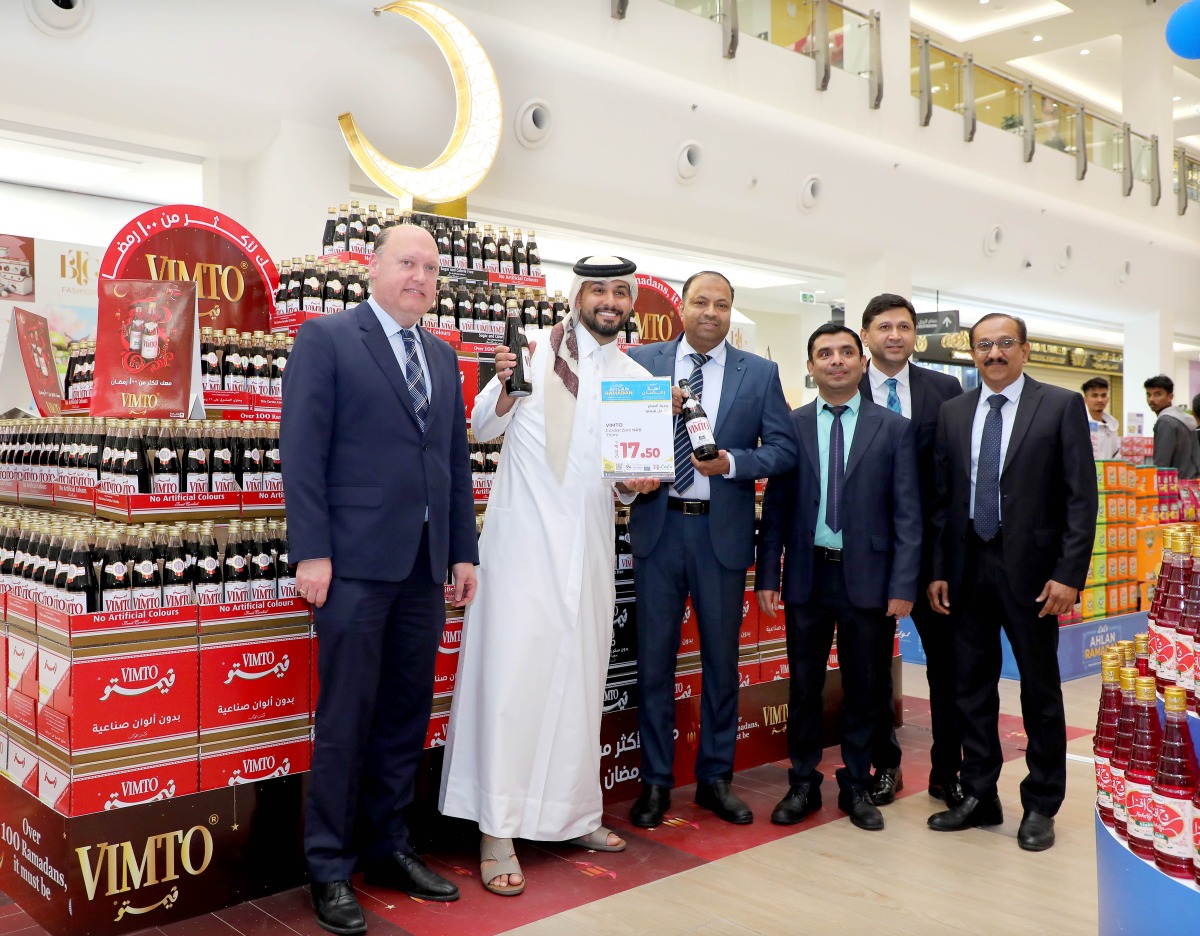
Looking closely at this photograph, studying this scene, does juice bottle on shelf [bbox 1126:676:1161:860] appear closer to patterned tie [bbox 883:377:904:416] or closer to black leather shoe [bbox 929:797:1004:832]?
black leather shoe [bbox 929:797:1004:832]

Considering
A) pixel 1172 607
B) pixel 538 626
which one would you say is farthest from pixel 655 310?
pixel 1172 607

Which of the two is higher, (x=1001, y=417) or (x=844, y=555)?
(x=1001, y=417)

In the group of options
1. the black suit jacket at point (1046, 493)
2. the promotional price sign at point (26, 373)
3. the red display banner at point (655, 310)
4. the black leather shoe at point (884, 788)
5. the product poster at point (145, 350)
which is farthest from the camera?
the red display banner at point (655, 310)

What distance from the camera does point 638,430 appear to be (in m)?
3.15

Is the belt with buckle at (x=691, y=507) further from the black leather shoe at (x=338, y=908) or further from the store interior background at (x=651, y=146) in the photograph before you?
the store interior background at (x=651, y=146)

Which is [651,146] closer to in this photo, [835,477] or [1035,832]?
[835,477]

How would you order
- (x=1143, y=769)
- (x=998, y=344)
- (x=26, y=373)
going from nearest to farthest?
(x=1143, y=769)
(x=998, y=344)
(x=26, y=373)

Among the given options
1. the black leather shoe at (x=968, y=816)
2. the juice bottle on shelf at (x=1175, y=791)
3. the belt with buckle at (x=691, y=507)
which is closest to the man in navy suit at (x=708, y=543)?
the belt with buckle at (x=691, y=507)

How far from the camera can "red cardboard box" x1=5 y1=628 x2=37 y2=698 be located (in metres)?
2.91

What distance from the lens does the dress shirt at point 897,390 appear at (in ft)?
13.0

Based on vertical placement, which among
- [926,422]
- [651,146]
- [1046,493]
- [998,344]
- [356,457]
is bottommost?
[1046,493]

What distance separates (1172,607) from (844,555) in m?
1.50

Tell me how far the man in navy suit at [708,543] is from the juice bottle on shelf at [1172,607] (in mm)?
1489

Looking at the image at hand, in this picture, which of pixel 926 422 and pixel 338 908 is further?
pixel 926 422
